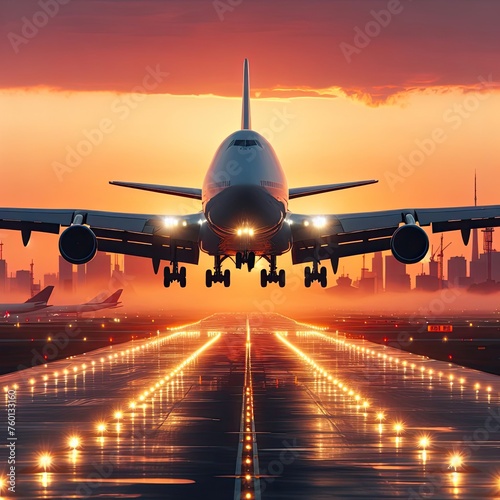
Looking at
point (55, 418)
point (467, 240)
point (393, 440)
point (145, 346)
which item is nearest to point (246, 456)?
point (393, 440)

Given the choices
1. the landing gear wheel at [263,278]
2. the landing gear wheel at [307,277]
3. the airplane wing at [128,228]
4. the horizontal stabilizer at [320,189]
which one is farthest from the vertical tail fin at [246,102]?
the horizontal stabilizer at [320,189]

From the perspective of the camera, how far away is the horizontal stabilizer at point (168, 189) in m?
54.3

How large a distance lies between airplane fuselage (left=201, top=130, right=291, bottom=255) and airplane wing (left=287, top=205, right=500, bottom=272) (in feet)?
13.2

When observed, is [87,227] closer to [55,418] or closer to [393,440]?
[55,418]

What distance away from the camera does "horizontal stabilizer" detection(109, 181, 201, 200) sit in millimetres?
54291

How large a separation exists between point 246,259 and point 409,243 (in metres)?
8.55

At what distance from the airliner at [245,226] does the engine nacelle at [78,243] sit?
5cm

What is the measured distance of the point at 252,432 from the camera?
1266 inches

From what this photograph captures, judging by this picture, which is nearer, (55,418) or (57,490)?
(57,490)

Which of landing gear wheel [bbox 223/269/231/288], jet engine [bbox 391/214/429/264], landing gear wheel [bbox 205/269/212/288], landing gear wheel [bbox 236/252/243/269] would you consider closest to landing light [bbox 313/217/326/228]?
jet engine [bbox 391/214/429/264]

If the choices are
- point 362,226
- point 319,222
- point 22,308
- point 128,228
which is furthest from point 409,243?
point 22,308

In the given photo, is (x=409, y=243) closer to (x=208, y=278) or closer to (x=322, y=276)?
(x=322, y=276)

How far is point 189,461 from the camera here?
86.0ft

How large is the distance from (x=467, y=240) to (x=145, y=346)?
36264mm
